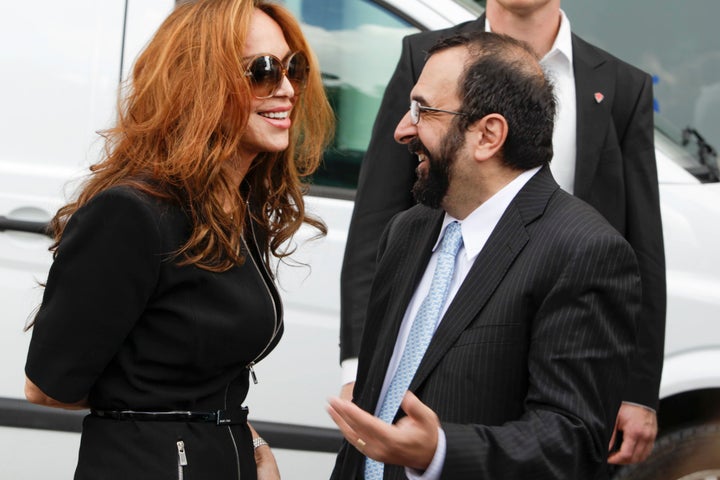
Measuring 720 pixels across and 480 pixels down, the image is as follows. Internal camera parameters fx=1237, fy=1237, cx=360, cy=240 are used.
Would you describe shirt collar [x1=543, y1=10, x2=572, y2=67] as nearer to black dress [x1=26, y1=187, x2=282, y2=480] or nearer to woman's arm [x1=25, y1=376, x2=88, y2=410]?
black dress [x1=26, y1=187, x2=282, y2=480]

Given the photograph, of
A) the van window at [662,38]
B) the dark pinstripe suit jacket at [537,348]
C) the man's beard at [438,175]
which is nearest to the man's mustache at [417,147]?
the man's beard at [438,175]

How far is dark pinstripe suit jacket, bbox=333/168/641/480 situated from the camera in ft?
6.71

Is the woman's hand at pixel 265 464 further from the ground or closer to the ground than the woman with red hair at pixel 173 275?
closer to the ground

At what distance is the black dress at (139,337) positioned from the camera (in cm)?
219

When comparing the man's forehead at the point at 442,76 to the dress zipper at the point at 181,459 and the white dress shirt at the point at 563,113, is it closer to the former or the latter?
the white dress shirt at the point at 563,113

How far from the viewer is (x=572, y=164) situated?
2.98 meters

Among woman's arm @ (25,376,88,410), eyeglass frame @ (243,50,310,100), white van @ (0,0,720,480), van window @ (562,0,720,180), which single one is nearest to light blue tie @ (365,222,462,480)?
eyeglass frame @ (243,50,310,100)

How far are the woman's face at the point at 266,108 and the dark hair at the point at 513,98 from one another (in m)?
0.39

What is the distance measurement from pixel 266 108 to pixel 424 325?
0.58 metres

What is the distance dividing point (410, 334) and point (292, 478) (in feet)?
5.40

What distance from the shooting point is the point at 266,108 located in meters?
2.55

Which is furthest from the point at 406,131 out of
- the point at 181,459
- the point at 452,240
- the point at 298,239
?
the point at 298,239

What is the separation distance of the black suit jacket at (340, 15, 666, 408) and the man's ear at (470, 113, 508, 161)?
0.65 meters

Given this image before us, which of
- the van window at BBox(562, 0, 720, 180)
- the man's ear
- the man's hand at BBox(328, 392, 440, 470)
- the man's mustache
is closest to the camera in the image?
the man's hand at BBox(328, 392, 440, 470)
